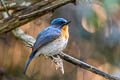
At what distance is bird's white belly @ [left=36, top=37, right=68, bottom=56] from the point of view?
3.71 metres

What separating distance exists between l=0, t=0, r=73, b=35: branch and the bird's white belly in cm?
43

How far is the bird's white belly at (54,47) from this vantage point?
3.71 metres

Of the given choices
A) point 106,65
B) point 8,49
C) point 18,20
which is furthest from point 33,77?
point 18,20

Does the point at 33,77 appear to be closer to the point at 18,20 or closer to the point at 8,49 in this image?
the point at 8,49

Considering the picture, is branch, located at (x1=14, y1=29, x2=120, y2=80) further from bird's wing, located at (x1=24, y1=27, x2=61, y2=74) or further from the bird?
bird's wing, located at (x1=24, y1=27, x2=61, y2=74)

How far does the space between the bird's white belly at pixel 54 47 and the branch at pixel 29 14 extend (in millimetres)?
434

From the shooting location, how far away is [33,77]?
17.3ft

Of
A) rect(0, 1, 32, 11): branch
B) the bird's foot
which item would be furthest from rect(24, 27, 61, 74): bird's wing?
rect(0, 1, 32, 11): branch

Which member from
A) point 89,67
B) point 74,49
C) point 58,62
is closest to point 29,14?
point 58,62

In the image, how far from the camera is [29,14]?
151 inches

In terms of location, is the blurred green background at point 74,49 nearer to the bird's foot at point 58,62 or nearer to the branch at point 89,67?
the bird's foot at point 58,62

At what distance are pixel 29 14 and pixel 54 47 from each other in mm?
530

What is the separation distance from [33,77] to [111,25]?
5.27 ft

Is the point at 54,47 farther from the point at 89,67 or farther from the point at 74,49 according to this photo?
the point at 74,49
